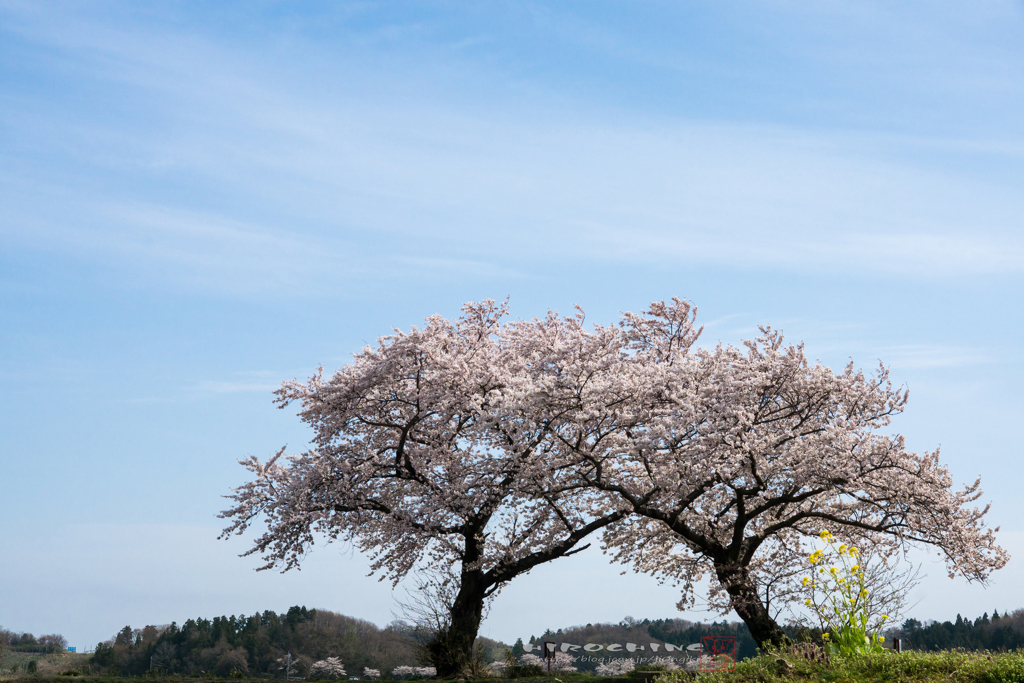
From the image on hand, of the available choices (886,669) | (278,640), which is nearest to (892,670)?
(886,669)

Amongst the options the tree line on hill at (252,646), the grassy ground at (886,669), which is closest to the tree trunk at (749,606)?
the grassy ground at (886,669)

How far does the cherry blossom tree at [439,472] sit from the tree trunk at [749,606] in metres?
3.40

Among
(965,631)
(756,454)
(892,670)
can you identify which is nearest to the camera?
(892,670)

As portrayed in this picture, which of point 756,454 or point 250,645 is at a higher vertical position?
point 756,454

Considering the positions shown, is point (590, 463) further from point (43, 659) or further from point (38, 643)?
point (38, 643)

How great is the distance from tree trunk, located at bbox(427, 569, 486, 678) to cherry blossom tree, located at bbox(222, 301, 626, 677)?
0.10 feet

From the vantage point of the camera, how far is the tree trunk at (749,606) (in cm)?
2030

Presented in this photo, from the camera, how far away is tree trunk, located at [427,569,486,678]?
19.0 meters

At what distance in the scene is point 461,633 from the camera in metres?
19.5

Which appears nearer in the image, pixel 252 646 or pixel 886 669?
pixel 886 669

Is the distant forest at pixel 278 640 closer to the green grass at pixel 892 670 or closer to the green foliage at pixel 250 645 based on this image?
the green foliage at pixel 250 645

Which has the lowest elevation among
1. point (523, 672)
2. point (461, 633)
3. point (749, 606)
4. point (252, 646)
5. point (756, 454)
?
point (252, 646)

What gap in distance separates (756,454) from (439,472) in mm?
8144

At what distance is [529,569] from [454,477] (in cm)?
314
